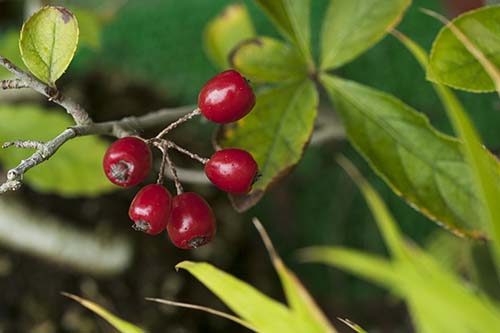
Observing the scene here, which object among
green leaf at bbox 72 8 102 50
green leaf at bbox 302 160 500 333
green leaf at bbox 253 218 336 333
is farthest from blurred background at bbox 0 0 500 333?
green leaf at bbox 302 160 500 333

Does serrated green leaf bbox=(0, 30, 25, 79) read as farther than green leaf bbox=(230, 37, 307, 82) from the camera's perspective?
Yes

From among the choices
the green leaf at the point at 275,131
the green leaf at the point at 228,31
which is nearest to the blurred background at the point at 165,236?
the green leaf at the point at 228,31

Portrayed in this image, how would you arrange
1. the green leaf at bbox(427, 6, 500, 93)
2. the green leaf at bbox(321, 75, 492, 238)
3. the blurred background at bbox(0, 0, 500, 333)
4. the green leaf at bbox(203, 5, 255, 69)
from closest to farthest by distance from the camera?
the green leaf at bbox(427, 6, 500, 93), the green leaf at bbox(321, 75, 492, 238), the green leaf at bbox(203, 5, 255, 69), the blurred background at bbox(0, 0, 500, 333)

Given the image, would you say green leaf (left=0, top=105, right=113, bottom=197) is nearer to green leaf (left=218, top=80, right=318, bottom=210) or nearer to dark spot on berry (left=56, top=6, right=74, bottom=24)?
green leaf (left=218, top=80, right=318, bottom=210)

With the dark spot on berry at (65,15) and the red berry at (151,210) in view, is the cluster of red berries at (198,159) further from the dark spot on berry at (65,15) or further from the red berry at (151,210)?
the dark spot on berry at (65,15)

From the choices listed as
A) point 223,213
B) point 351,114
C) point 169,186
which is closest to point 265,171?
point 351,114

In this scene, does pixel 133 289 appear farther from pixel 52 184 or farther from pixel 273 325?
pixel 273 325
